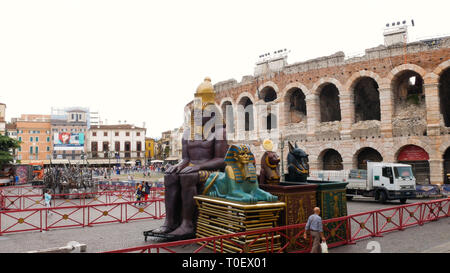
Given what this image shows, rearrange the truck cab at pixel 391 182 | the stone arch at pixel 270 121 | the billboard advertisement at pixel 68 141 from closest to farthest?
the truck cab at pixel 391 182, the stone arch at pixel 270 121, the billboard advertisement at pixel 68 141

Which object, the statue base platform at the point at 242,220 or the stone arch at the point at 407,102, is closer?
the statue base platform at the point at 242,220

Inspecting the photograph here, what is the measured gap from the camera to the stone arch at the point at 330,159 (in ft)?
91.4

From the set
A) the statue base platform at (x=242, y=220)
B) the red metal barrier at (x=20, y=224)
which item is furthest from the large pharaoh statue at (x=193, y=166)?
the red metal barrier at (x=20, y=224)

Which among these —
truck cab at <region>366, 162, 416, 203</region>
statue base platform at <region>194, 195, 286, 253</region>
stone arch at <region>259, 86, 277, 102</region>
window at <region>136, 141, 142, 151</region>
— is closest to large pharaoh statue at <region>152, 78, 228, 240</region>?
statue base platform at <region>194, 195, 286, 253</region>

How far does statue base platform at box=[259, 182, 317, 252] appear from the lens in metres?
7.59

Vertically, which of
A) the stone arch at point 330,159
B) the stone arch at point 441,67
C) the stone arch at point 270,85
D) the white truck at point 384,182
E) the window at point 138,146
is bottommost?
the white truck at point 384,182

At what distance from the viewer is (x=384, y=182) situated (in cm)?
1717

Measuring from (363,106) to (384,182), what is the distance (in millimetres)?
13611

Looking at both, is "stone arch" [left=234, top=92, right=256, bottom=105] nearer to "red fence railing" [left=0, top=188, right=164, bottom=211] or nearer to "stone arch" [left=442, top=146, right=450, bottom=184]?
"red fence railing" [left=0, top=188, right=164, bottom=211]

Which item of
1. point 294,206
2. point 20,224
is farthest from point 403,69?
point 20,224

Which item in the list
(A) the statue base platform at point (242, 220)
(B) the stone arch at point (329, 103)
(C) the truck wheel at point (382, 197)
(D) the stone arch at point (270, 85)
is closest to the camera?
(A) the statue base platform at point (242, 220)

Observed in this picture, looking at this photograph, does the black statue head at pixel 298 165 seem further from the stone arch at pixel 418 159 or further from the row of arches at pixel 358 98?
the row of arches at pixel 358 98

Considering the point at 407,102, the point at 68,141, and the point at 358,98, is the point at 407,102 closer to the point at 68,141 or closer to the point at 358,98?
the point at 358,98

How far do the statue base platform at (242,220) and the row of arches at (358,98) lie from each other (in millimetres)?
20585
